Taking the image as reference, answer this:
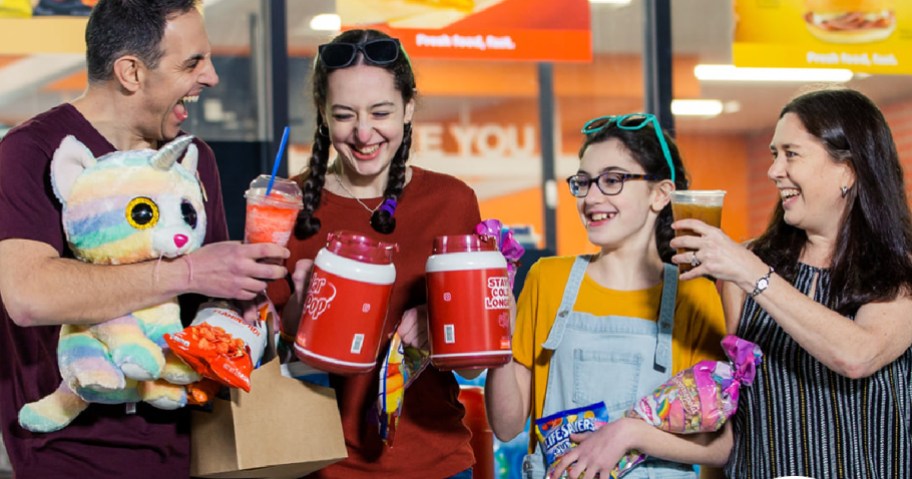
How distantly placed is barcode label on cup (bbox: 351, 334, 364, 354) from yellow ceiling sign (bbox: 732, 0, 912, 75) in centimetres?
389

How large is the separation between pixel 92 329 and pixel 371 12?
3233 millimetres

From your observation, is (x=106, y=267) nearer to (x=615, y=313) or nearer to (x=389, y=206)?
(x=389, y=206)

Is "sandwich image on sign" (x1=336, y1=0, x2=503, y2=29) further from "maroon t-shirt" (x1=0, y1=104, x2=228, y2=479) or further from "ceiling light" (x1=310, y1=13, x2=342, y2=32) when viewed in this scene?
"maroon t-shirt" (x1=0, y1=104, x2=228, y2=479)

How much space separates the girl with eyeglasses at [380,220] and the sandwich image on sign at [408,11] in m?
2.58

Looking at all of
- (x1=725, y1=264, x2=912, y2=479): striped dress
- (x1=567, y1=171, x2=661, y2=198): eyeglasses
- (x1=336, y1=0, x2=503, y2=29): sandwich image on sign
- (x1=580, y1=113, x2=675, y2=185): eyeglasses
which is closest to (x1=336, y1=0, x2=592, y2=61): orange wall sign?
(x1=336, y1=0, x2=503, y2=29): sandwich image on sign

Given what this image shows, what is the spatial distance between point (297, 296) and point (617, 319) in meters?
0.78

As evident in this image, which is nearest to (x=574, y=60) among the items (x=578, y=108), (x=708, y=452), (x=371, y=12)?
(x=578, y=108)

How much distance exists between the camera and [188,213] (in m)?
2.06

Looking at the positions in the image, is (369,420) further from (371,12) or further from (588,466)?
(371,12)

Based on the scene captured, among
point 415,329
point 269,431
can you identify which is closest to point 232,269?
point 269,431

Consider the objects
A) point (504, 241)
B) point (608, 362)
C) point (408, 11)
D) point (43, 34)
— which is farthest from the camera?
point (408, 11)

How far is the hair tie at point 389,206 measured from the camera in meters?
2.39

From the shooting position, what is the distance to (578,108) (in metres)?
5.44

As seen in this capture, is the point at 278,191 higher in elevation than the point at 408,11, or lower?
lower
